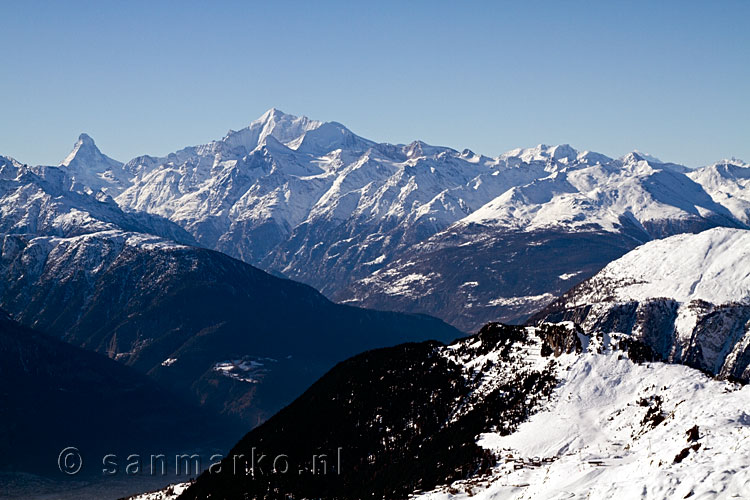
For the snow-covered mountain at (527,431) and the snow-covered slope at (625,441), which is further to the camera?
the snow-covered mountain at (527,431)

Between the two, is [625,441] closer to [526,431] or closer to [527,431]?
[527,431]

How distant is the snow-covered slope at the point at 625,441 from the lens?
9738cm

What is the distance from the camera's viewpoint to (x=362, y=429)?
185 metres

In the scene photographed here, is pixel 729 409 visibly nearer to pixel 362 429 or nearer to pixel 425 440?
pixel 425 440

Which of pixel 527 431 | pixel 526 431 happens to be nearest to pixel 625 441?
pixel 527 431

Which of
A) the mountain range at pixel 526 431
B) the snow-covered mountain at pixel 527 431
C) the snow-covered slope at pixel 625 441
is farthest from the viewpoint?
the mountain range at pixel 526 431

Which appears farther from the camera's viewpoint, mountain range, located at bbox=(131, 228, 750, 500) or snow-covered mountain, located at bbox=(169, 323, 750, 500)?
mountain range, located at bbox=(131, 228, 750, 500)

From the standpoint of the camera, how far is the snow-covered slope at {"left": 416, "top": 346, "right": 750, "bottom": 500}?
97.4 meters

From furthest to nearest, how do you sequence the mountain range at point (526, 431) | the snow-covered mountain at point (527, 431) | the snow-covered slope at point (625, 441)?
the mountain range at point (526, 431) → the snow-covered mountain at point (527, 431) → the snow-covered slope at point (625, 441)

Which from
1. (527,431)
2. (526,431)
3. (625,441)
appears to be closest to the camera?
(625,441)

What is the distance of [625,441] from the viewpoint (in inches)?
5394

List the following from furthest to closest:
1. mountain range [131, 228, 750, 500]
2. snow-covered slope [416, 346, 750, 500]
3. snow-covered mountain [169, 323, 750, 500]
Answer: mountain range [131, 228, 750, 500]
snow-covered mountain [169, 323, 750, 500]
snow-covered slope [416, 346, 750, 500]

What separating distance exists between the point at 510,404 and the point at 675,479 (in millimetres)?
64697

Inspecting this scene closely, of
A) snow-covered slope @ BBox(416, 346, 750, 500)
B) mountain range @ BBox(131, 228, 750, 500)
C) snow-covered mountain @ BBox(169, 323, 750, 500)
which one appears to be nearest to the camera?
snow-covered slope @ BBox(416, 346, 750, 500)
